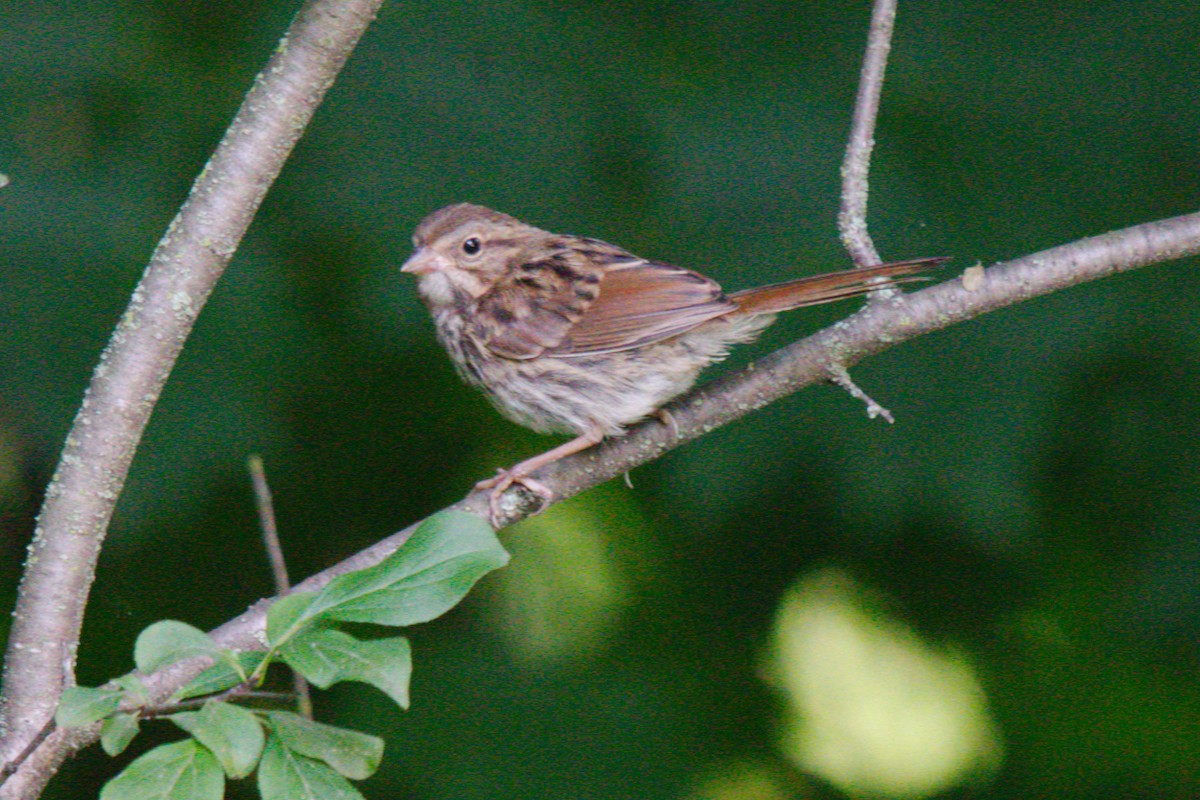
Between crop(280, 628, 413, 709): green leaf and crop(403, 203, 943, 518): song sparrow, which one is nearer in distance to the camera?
crop(280, 628, 413, 709): green leaf

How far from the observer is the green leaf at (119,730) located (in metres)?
1.47

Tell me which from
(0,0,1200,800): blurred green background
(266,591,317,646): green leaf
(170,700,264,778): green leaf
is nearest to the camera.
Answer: (170,700,264,778): green leaf

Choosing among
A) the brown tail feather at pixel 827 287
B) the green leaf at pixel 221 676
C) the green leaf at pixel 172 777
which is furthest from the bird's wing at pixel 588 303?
the green leaf at pixel 172 777

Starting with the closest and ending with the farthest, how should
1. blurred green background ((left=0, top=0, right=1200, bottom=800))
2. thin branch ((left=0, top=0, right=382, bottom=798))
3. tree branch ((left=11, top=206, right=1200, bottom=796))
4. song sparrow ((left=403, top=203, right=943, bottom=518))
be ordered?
thin branch ((left=0, top=0, right=382, bottom=798)) < tree branch ((left=11, top=206, right=1200, bottom=796)) < song sparrow ((left=403, top=203, right=943, bottom=518)) < blurred green background ((left=0, top=0, right=1200, bottom=800))

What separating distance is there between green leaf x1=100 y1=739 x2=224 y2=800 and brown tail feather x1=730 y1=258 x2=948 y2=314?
5.96 ft

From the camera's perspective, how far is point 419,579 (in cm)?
163

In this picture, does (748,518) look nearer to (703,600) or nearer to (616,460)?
(703,600)

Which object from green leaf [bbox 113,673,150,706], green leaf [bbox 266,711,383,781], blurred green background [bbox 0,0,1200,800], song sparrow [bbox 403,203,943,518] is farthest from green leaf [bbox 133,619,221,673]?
blurred green background [bbox 0,0,1200,800]

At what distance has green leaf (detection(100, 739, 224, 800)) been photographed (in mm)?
1487

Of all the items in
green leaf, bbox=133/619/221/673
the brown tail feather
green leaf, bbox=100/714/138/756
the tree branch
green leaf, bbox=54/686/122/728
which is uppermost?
the brown tail feather

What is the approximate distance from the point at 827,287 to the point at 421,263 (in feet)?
4.07

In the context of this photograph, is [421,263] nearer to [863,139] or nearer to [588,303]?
[588,303]

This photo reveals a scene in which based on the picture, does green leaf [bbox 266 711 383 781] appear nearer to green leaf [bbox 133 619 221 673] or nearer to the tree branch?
green leaf [bbox 133 619 221 673]

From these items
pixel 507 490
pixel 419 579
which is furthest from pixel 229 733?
pixel 507 490
